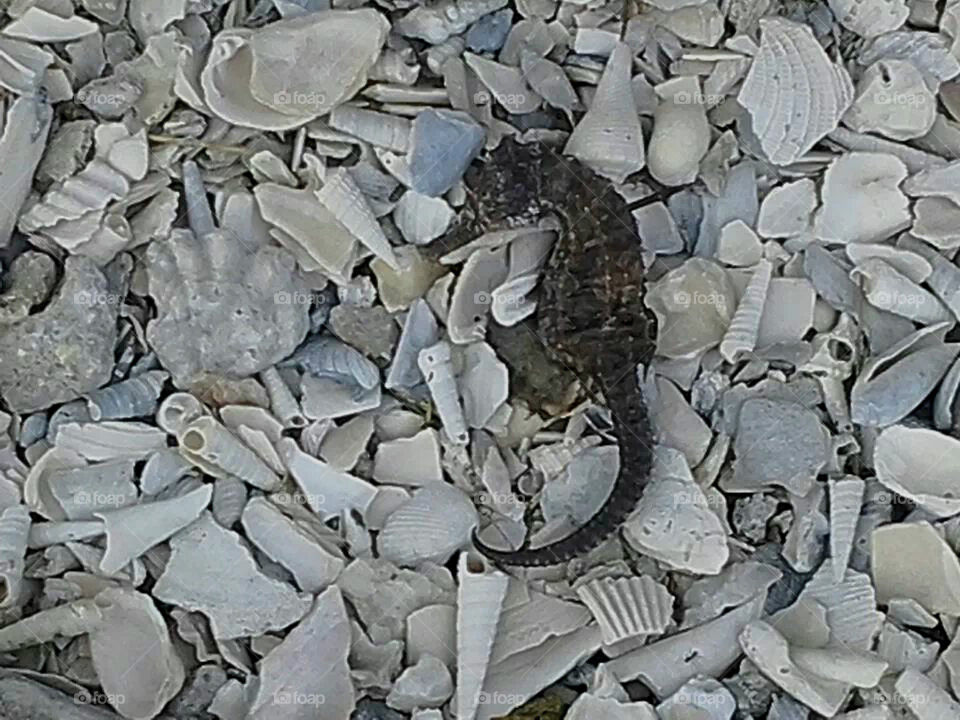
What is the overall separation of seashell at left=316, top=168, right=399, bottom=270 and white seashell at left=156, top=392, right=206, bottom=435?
0.22 m

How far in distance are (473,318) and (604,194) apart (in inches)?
6.7

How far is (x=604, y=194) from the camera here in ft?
4.21

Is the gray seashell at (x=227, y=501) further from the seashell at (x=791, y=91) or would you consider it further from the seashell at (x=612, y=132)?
the seashell at (x=791, y=91)

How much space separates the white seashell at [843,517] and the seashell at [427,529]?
0.33 meters

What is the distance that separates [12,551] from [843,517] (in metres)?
0.76

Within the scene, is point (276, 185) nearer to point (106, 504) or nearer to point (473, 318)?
point (473, 318)

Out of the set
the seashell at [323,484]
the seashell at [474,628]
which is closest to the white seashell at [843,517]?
the seashell at [474,628]

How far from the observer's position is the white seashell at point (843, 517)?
1.28m

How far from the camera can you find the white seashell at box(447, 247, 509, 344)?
4.27 feet

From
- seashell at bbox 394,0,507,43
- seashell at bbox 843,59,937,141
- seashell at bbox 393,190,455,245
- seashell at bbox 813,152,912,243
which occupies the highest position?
seashell at bbox 394,0,507,43

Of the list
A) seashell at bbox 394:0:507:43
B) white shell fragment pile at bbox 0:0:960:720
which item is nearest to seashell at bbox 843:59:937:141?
white shell fragment pile at bbox 0:0:960:720

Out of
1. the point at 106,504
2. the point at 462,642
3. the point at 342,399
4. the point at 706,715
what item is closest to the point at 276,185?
the point at 342,399

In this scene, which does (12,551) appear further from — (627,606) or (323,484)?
(627,606)

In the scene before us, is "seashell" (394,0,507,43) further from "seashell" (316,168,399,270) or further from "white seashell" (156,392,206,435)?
"white seashell" (156,392,206,435)
